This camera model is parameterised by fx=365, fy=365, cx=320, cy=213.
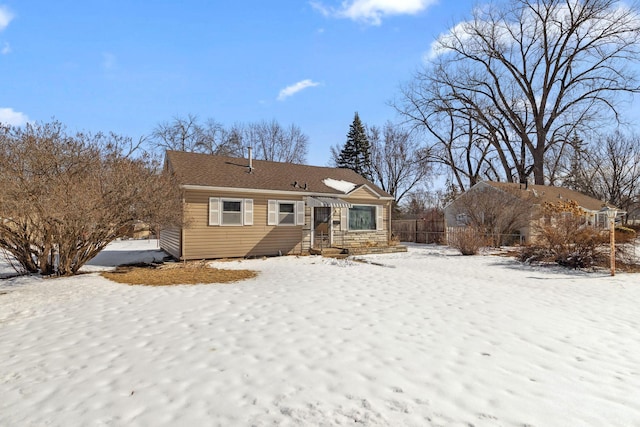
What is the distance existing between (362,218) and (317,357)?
1390 centimetres

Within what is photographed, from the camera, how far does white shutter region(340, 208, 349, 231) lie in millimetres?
16891

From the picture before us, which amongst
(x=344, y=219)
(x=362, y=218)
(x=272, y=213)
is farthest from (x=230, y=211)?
(x=362, y=218)

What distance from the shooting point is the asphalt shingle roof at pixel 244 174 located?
14.3m

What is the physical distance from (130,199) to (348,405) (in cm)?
842

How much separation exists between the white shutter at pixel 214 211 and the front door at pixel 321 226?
436cm

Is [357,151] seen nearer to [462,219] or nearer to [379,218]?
[462,219]

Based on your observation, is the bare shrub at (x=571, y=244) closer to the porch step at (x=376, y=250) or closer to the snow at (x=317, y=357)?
the snow at (x=317, y=357)

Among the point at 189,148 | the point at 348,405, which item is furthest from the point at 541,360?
the point at 189,148

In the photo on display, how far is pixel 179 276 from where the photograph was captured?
9.71 m

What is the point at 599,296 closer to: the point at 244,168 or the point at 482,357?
the point at 482,357

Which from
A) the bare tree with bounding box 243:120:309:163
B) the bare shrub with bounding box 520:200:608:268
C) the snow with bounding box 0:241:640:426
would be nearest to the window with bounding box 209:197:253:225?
the snow with bounding box 0:241:640:426

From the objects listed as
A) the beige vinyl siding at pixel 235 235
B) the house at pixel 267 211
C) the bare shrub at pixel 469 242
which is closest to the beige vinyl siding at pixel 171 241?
the house at pixel 267 211

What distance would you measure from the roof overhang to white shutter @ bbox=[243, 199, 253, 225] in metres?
2.55

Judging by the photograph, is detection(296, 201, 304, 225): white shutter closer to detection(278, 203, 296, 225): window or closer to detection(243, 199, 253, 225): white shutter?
detection(278, 203, 296, 225): window
